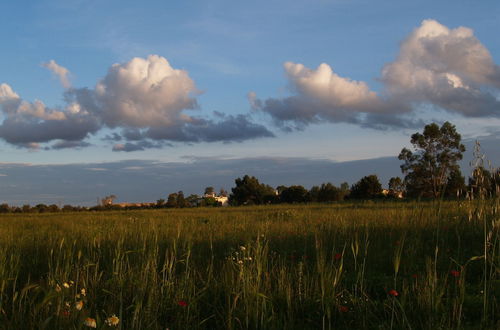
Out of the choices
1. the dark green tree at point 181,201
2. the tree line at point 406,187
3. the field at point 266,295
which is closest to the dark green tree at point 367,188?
the tree line at point 406,187

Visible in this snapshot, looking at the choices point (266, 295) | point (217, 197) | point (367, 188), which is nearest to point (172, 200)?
point (217, 197)

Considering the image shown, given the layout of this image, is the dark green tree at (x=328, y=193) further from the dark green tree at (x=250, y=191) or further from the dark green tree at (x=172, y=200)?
the dark green tree at (x=172, y=200)

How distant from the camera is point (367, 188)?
41.9m

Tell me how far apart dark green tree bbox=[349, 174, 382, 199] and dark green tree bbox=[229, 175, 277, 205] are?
12.3 meters

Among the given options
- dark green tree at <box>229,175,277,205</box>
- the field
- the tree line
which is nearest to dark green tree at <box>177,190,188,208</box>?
the tree line

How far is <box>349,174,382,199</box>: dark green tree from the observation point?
134ft

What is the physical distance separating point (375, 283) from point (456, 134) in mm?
42467

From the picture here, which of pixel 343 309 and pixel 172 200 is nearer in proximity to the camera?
pixel 343 309

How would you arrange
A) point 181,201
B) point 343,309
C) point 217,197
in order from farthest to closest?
point 217,197, point 181,201, point 343,309

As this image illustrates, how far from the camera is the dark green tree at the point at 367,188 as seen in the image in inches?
1613

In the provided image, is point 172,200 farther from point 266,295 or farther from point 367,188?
point 266,295

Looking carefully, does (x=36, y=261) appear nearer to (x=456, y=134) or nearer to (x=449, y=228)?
(x=449, y=228)

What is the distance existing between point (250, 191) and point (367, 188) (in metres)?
16.5

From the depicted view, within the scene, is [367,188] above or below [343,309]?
above
